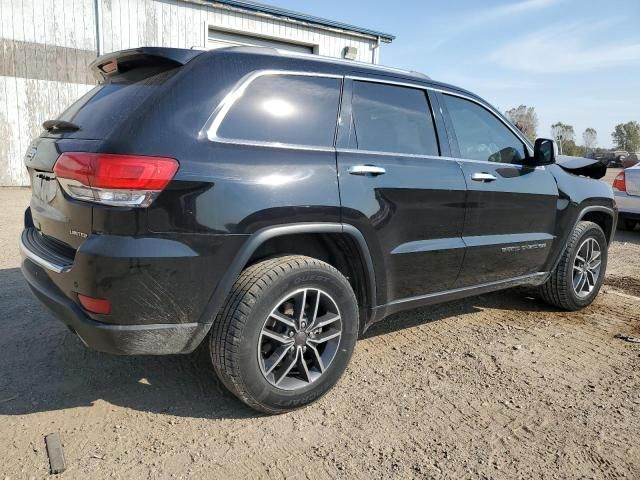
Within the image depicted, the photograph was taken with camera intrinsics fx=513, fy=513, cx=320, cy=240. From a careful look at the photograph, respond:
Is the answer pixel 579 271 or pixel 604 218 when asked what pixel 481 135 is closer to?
pixel 579 271

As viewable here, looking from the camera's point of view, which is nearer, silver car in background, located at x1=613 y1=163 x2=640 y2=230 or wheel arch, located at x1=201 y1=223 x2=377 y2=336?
wheel arch, located at x1=201 y1=223 x2=377 y2=336

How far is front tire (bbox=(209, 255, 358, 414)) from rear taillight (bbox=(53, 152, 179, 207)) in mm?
611

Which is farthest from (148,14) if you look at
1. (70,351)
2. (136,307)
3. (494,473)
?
(494,473)

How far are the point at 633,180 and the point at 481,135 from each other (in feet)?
18.6

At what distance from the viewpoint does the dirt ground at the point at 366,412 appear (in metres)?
2.30

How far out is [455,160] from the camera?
346 cm

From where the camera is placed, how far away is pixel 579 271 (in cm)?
452

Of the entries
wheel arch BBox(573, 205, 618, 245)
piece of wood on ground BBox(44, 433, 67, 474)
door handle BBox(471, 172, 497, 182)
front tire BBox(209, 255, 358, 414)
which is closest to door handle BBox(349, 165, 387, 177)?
front tire BBox(209, 255, 358, 414)

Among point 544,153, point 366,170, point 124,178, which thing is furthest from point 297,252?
point 544,153

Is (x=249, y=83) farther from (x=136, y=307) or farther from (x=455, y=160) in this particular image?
(x=455, y=160)

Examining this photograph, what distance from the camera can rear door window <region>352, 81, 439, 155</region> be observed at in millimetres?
3033

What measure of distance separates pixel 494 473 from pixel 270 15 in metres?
12.0

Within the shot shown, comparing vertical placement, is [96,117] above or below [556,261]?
above

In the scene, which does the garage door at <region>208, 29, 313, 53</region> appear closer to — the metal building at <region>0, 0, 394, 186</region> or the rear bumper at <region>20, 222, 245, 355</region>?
the metal building at <region>0, 0, 394, 186</region>
